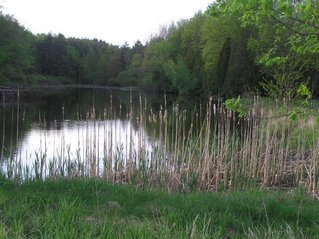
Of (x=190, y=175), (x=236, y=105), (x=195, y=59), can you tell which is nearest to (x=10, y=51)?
(x=195, y=59)

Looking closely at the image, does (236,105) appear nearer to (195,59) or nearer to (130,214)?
(130,214)

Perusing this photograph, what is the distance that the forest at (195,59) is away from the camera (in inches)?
681

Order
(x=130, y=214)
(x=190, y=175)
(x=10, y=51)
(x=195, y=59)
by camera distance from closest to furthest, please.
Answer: (x=130, y=214) < (x=190, y=175) < (x=10, y=51) < (x=195, y=59)

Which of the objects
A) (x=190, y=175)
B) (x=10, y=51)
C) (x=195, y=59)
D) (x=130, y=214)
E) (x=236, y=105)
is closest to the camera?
(x=130, y=214)

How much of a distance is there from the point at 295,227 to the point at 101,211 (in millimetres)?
2302

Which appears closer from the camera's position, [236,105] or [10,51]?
[236,105]

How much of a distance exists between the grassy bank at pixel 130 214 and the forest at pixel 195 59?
230cm

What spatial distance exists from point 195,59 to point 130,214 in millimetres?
59963

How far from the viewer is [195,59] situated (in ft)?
210

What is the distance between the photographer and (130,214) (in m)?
5.09

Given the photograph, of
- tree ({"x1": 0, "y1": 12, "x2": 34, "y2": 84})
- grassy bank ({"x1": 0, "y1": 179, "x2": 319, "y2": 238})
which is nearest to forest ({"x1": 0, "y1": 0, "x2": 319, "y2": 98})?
tree ({"x1": 0, "y1": 12, "x2": 34, "y2": 84})

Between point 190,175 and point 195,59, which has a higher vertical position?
point 195,59

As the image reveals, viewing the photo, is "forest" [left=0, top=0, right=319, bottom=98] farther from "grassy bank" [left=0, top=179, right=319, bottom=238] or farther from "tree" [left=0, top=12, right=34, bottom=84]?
"grassy bank" [left=0, top=179, right=319, bottom=238]

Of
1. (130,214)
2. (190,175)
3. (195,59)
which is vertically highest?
(195,59)
